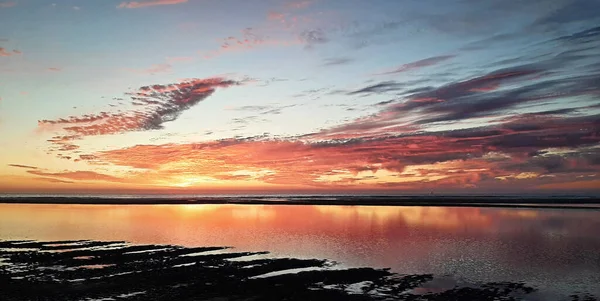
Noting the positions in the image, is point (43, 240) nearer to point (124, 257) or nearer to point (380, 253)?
point (124, 257)

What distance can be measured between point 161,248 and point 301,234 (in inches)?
594

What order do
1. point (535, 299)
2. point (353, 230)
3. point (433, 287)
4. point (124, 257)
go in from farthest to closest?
point (353, 230)
point (124, 257)
point (433, 287)
point (535, 299)

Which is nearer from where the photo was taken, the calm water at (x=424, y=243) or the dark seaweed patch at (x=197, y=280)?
the dark seaweed patch at (x=197, y=280)

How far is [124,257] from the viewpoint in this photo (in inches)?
1243

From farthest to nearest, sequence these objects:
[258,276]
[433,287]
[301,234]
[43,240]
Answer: [301,234]
[43,240]
[258,276]
[433,287]

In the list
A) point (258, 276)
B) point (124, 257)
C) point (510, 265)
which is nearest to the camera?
point (258, 276)

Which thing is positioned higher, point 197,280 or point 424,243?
point 424,243

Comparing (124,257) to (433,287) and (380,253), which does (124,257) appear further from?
(433,287)

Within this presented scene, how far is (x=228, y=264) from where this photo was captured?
29.1 m

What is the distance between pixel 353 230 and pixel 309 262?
20.5 meters

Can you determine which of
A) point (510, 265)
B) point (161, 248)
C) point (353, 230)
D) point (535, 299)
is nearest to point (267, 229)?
point (353, 230)

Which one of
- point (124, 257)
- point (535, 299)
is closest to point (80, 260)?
point (124, 257)

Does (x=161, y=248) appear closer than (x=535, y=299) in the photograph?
No

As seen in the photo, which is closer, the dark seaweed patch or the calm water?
the dark seaweed patch
